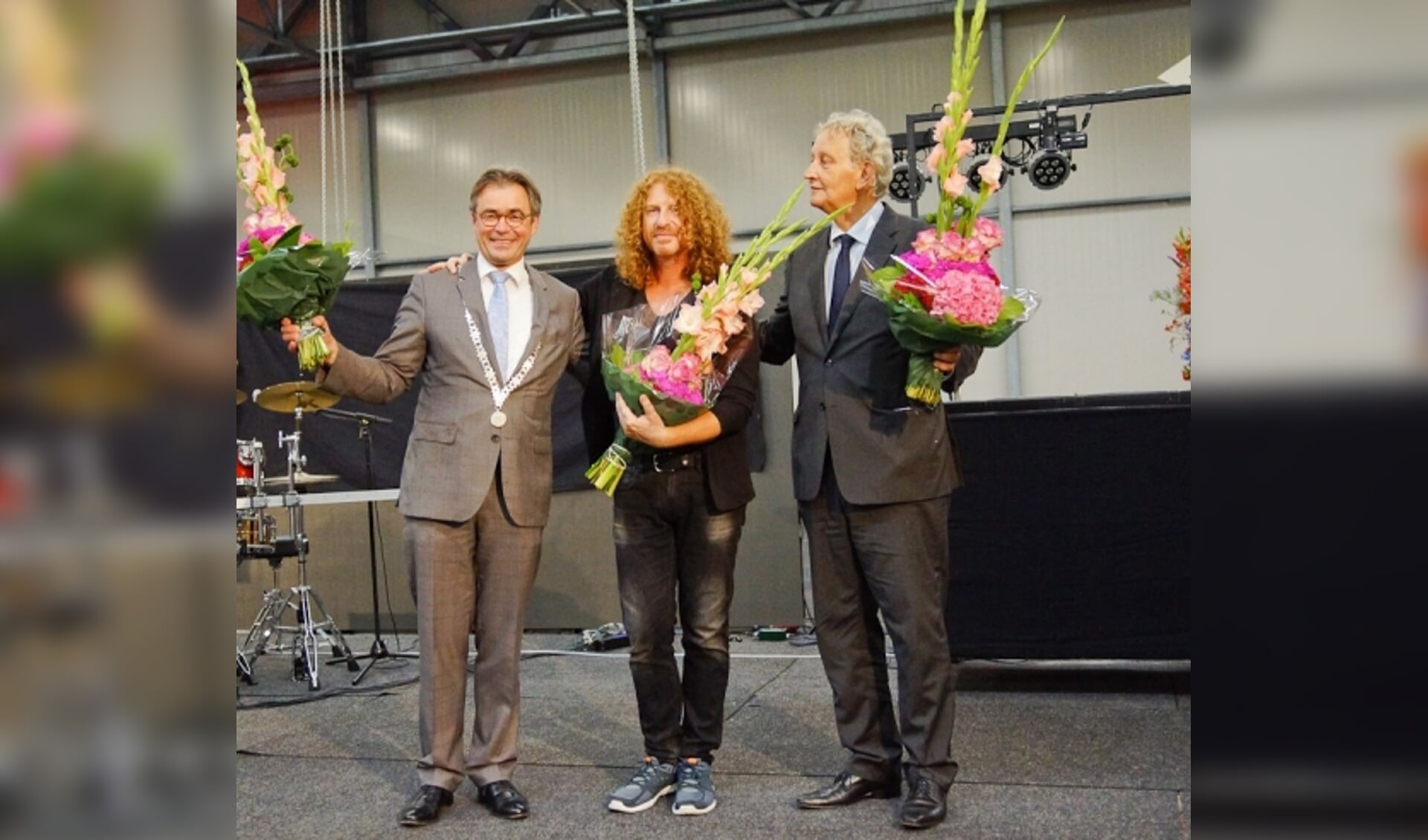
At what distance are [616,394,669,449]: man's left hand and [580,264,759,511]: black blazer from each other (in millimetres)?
166

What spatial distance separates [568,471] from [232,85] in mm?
5830

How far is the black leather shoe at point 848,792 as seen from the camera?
9.21 ft

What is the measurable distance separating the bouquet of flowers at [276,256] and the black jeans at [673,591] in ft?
2.64

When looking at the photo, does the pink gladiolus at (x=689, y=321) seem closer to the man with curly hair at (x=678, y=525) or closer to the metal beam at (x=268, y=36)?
the man with curly hair at (x=678, y=525)

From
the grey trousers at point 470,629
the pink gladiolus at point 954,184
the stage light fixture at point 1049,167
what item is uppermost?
the stage light fixture at point 1049,167

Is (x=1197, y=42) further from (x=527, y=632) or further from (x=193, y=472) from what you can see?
(x=527, y=632)

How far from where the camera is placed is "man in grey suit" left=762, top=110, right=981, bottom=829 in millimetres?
2727

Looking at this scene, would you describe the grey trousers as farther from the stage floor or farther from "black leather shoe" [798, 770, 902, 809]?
"black leather shoe" [798, 770, 902, 809]

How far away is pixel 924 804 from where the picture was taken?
266cm

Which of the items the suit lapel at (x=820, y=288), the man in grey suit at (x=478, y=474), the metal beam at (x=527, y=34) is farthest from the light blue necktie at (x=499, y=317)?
the metal beam at (x=527, y=34)

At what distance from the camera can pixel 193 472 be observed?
45 centimetres

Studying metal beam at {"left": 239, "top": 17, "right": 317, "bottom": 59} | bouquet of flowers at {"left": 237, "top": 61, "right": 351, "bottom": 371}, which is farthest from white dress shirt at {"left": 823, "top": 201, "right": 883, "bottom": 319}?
metal beam at {"left": 239, "top": 17, "right": 317, "bottom": 59}

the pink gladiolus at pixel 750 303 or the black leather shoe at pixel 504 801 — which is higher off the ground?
the pink gladiolus at pixel 750 303

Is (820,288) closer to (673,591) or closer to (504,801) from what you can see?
(673,591)
